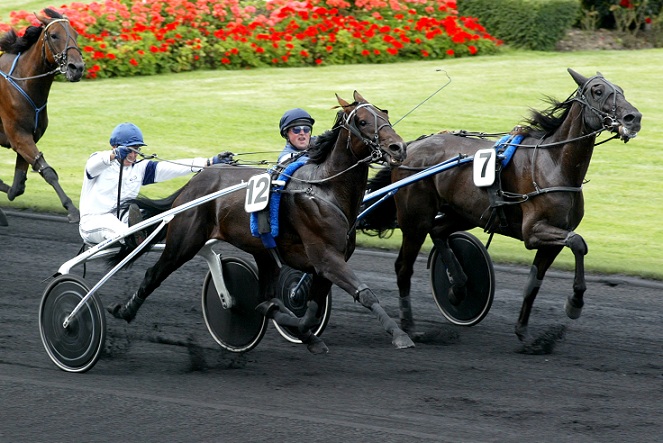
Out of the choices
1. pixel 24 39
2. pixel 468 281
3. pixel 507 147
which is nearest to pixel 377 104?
pixel 24 39

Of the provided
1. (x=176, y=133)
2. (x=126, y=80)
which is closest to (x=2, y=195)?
(x=176, y=133)

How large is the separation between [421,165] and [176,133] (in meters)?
7.09

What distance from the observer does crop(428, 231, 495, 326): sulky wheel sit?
7242mm

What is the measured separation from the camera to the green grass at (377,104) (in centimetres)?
1138

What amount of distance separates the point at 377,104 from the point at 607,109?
829cm

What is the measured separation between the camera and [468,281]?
731cm

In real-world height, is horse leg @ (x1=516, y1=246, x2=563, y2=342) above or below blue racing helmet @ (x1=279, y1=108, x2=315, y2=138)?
below

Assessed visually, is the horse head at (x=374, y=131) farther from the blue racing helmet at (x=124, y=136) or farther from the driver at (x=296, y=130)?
the blue racing helmet at (x=124, y=136)

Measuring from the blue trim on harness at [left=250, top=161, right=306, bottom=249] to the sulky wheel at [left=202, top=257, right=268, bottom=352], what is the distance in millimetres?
509

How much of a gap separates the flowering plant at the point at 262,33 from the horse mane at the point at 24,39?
249 inches

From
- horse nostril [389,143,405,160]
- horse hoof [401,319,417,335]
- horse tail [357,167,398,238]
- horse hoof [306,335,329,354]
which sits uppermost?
horse nostril [389,143,405,160]

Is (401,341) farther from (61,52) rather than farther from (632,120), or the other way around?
(61,52)

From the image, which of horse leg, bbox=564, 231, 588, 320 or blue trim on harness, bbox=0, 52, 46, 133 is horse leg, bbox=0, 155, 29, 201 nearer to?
blue trim on harness, bbox=0, 52, 46, 133

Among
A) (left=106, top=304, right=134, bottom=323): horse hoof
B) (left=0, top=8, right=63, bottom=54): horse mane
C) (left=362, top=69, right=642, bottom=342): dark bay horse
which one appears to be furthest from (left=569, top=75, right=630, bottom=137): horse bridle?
(left=0, top=8, right=63, bottom=54): horse mane
